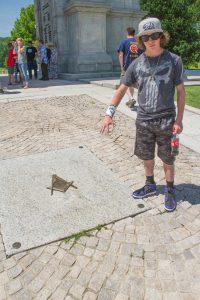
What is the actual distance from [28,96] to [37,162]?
623 cm

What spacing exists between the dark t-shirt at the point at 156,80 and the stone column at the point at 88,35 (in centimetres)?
1212

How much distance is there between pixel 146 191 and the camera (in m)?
3.34

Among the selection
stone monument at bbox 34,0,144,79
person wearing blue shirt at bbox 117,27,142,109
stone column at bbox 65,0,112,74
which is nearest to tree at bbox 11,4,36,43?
stone monument at bbox 34,0,144,79

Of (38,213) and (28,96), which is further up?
(28,96)

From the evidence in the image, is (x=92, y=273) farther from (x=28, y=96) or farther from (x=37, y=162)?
(x=28, y=96)

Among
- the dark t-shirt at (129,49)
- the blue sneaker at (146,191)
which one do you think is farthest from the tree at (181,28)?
the blue sneaker at (146,191)

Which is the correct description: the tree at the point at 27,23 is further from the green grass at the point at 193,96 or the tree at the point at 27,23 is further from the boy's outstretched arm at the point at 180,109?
the boy's outstretched arm at the point at 180,109

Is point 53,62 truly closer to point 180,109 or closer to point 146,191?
point 146,191

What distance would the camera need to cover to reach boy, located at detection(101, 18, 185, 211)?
2637 millimetres

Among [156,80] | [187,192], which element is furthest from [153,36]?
[187,192]

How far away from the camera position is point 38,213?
9.95 feet

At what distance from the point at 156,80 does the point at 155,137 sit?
609mm

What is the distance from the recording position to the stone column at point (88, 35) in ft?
45.8

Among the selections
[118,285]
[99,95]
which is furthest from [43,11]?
[118,285]
